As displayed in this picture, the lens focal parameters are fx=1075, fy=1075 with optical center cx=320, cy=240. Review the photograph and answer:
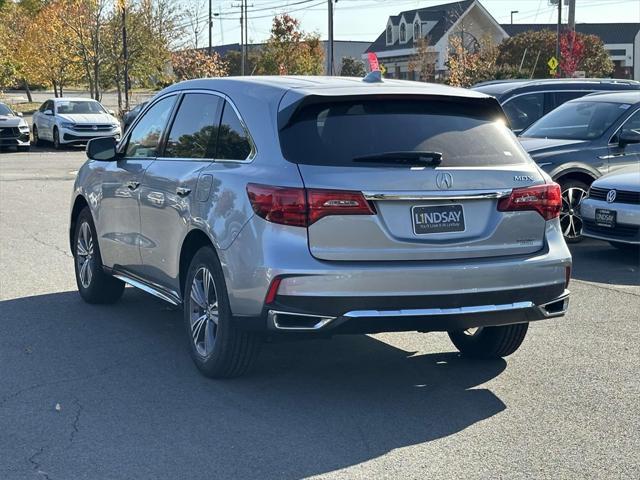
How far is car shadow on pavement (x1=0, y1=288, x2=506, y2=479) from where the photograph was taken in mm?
5094

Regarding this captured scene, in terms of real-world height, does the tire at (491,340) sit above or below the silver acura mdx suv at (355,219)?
below

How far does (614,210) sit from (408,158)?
624cm

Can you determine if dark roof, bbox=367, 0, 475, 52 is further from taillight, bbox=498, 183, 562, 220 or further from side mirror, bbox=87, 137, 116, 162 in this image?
taillight, bbox=498, 183, 562, 220

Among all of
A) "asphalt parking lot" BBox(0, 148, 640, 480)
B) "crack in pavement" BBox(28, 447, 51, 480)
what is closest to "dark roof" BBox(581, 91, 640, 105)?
"asphalt parking lot" BBox(0, 148, 640, 480)

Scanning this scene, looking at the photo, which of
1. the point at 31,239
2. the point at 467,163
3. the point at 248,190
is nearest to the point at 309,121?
the point at 248,190

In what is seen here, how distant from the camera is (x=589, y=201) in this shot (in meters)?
11.9

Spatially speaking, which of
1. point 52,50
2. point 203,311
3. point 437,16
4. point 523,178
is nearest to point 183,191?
point 203,311

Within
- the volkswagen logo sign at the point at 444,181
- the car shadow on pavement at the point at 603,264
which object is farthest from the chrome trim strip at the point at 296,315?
the car shadow on pavement at the point at 603,264

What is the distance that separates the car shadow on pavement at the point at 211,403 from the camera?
5094 mm

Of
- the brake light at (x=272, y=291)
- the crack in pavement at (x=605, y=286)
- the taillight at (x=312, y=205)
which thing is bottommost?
the crack in pavement at (x=605, y=286)

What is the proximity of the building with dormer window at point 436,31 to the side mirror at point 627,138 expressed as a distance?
178 feet

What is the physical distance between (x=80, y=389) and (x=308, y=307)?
5.20 feet

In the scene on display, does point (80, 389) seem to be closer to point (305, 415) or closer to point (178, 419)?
point (178, 419)

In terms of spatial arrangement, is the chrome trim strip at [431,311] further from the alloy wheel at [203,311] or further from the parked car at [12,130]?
the parked car at [12,130]
